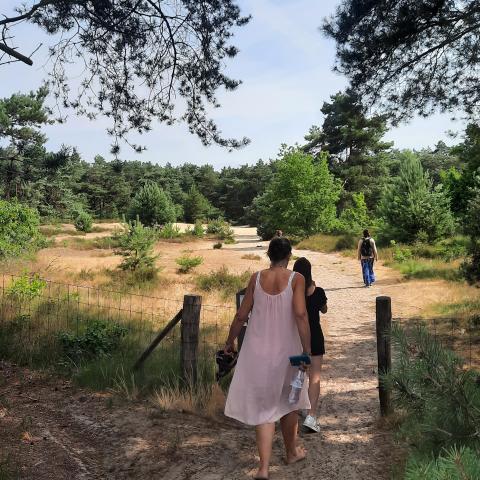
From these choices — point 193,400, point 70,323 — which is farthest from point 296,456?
point 70,323

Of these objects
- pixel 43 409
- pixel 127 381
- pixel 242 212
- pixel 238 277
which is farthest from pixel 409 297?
pixel 242 212

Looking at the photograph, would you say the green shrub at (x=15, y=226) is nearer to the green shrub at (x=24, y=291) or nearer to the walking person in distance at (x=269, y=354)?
the green shrub at (x=24, y=291)

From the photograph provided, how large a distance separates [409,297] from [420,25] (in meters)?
7.34

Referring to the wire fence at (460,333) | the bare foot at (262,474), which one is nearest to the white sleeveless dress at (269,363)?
the bare foot at (262,474)

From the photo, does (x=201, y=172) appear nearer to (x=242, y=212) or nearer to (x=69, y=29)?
(x=242, y=212)

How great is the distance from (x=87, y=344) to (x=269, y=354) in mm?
3833

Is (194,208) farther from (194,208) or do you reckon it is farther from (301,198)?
(301,198)

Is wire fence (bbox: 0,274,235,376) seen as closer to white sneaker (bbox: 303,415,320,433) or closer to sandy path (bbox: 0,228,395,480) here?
sandy path (bbox: 0,228,395,480)

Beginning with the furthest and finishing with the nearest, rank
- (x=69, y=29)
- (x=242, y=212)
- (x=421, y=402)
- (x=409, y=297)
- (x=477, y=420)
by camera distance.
Result: (x=242, y=212)
(x=409, y=297)
(x=69, y=29)
(x=421, y=402)
(x=477, y=420)

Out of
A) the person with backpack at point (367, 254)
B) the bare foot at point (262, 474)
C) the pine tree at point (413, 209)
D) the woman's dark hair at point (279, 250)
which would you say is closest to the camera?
the bare foot at point (262, 474)

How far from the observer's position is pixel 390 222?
25891 millimetres

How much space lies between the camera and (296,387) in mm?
3594

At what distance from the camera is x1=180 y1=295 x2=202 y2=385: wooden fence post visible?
5.15 meters

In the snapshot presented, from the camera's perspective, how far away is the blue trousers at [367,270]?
552 inches
